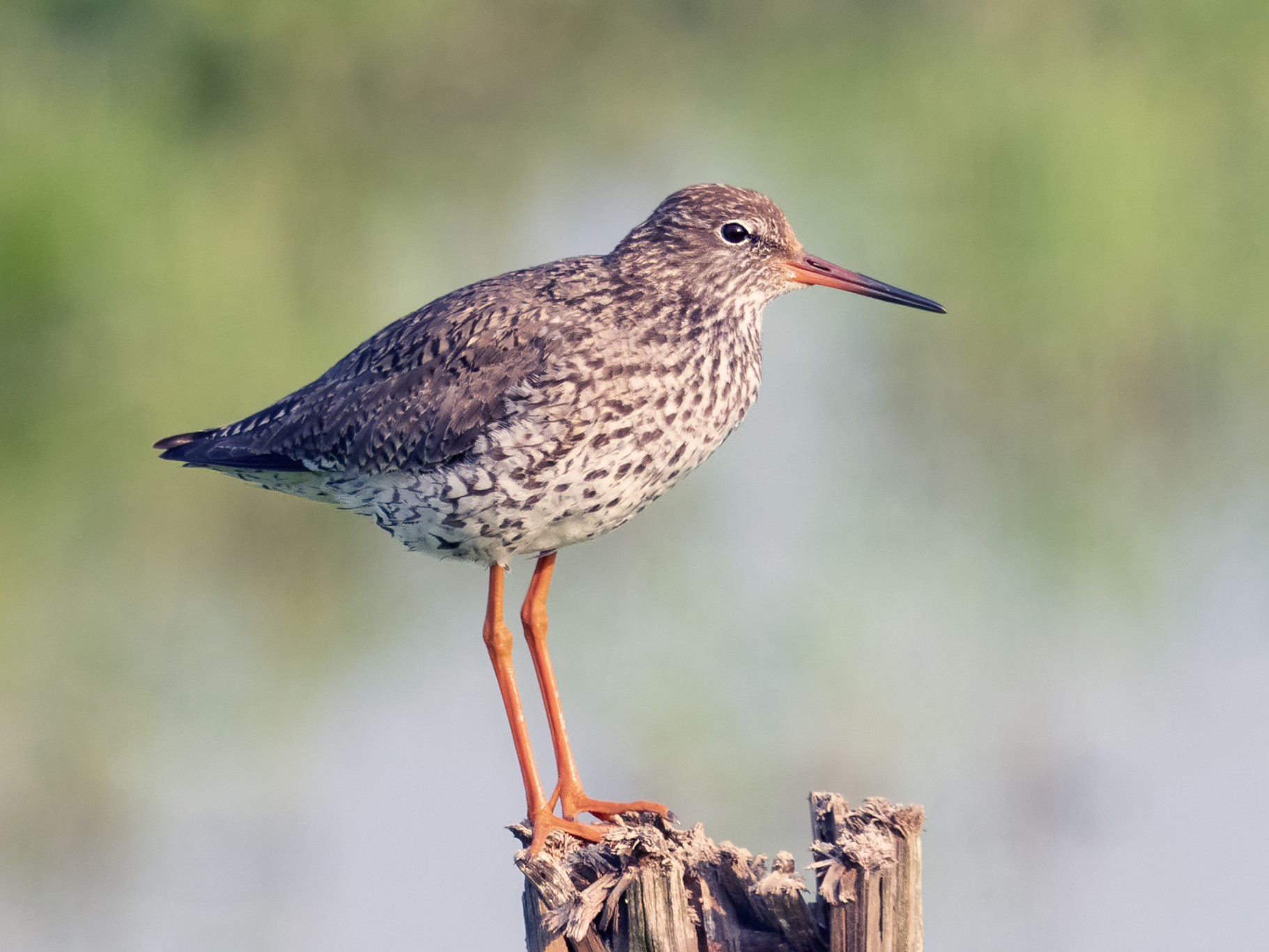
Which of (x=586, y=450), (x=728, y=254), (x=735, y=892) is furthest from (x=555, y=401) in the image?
(x=735, y=892)

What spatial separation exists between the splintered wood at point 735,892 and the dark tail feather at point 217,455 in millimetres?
2321

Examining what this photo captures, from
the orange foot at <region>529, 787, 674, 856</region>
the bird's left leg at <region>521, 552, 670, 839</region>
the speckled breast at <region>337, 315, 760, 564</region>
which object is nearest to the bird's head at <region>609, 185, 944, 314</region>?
the speckled breast at <region>337, 315, 760, 564</region>

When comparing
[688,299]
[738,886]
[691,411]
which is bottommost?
[738,886]

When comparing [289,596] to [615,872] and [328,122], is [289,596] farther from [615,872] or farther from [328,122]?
[615,872]

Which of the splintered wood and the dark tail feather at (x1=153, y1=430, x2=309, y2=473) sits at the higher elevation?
the dark tail feather at (x1=153, y1=430, x2=309, y2=473)

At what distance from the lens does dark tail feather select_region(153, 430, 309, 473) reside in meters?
6.10

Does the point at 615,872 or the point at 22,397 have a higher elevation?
the point at 22,397

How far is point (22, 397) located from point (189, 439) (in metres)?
6.12

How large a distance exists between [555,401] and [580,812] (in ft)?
5.43

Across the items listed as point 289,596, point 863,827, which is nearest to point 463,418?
point 863,827

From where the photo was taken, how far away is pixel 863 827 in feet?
12.3

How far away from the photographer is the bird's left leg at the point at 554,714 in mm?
5566

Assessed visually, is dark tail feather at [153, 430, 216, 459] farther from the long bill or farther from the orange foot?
the long bill

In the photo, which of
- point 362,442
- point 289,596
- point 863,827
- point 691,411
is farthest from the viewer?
point 289,596
